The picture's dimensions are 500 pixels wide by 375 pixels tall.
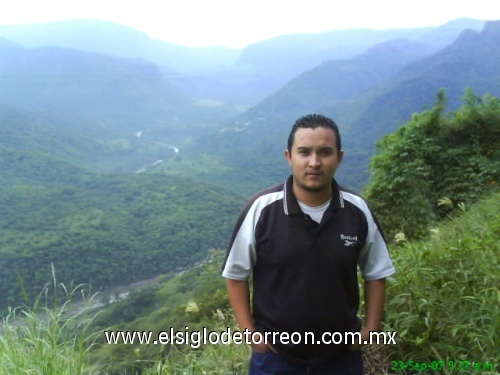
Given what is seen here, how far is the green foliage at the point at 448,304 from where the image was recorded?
6.21 ft

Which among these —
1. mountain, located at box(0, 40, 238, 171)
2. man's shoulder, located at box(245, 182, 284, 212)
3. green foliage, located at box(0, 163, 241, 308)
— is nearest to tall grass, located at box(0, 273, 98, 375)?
man's shoulder, located at box(245, 182, 284, 212)

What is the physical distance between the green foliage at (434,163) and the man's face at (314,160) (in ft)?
15.8

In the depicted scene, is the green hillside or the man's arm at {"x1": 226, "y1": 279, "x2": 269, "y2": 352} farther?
the green hillside

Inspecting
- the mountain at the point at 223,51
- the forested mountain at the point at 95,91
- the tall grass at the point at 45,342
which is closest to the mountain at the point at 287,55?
the mountain at the point at 223,51

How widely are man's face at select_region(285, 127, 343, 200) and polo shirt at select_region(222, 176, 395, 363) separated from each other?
53 millimetres

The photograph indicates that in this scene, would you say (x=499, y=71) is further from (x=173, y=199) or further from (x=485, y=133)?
(x=485, y=133)

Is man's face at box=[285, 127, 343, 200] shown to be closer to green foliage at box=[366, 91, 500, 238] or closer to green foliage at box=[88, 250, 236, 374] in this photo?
green foliage at box=[88, 250, 236, 374]

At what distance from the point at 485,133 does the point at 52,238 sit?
32.2 meters

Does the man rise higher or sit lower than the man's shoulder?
lower

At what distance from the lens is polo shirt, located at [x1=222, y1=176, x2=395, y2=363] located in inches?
54.3

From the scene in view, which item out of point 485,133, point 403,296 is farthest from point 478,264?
point 485,133
